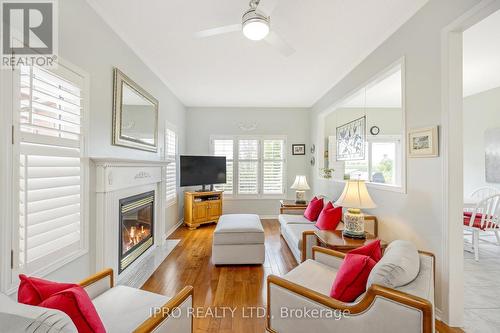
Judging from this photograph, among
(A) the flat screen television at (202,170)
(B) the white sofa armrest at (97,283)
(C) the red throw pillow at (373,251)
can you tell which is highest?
(A) the flat screen television at (202,170)

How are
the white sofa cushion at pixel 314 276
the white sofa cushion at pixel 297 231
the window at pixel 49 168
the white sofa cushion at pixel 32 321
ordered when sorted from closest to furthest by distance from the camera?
the white sofa cushion at pixel 32 321 < the window at pixel 49 168 < the white sofa cushion at pixel 314 276 < the white sofa cushion at pixel 297 231

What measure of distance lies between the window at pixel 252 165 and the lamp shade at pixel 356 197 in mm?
3243

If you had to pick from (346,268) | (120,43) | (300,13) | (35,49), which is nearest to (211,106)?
(120,43)

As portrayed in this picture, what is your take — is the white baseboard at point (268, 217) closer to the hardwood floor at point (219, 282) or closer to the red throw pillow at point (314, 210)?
the hardwood floor at point (219, 282)

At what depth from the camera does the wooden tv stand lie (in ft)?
15.2

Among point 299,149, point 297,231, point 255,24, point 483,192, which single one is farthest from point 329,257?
point 483,192

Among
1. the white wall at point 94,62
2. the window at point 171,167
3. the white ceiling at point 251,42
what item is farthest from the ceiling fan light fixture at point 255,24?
the window at point 171,167

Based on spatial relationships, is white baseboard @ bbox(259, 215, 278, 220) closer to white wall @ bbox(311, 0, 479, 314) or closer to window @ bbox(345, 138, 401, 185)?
window @ bbox(345, 138, 401, 185)

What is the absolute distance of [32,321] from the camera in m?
0.66

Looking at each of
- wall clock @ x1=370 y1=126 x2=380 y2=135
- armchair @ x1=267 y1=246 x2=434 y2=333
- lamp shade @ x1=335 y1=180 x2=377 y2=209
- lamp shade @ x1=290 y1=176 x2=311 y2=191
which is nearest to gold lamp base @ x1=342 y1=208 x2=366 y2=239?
lamp shade @ x1=335 y1=180 x2=377 y2=209

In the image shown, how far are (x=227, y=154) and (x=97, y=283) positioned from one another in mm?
4240

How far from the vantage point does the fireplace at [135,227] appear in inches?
94.3

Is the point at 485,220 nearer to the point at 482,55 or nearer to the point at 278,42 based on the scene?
the point at 482,55

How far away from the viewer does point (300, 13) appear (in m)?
2.14
